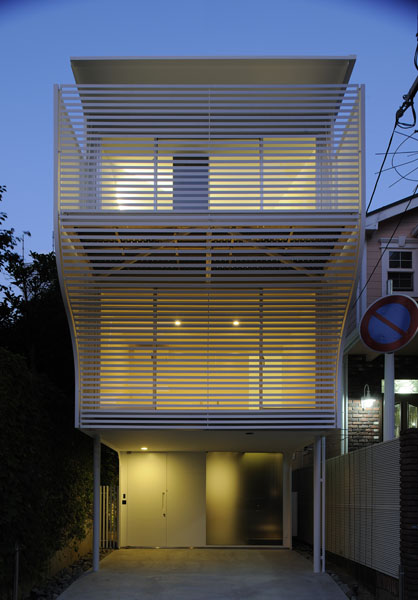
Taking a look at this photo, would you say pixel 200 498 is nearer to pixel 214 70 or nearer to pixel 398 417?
pixel 398 417

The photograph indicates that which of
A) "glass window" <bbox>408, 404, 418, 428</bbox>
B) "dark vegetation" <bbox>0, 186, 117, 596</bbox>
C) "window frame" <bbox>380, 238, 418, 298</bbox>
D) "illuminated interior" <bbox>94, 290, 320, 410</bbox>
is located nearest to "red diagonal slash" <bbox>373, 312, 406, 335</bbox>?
"illuminated interior" <bbox>94, 290, 320, 410</bbox>

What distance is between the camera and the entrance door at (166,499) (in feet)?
58.1

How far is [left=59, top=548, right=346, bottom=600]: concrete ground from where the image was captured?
11534 millimetres

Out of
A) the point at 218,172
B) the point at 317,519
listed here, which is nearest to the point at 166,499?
the point at 317,519

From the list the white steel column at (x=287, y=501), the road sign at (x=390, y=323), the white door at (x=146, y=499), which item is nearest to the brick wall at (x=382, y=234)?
the white steel column at (x=287, y=501)

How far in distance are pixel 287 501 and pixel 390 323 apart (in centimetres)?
778

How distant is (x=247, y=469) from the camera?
1803 centimetres

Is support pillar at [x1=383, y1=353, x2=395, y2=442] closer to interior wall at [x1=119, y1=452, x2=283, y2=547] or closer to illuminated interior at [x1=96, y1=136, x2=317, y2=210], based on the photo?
illuminated interior at [x1=96, y1=136, x2=317, y2=210]

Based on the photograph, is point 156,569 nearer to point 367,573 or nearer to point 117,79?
point 367,573

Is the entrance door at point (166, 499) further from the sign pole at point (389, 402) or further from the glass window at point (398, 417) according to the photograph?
the sign pole at point (389, 402)

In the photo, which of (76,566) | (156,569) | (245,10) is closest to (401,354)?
(156,569)

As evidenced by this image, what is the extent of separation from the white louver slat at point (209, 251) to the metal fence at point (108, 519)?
5446 millimetres

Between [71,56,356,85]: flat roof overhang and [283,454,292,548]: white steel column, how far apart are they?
8936 millimetres

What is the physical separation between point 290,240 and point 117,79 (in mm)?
4055
